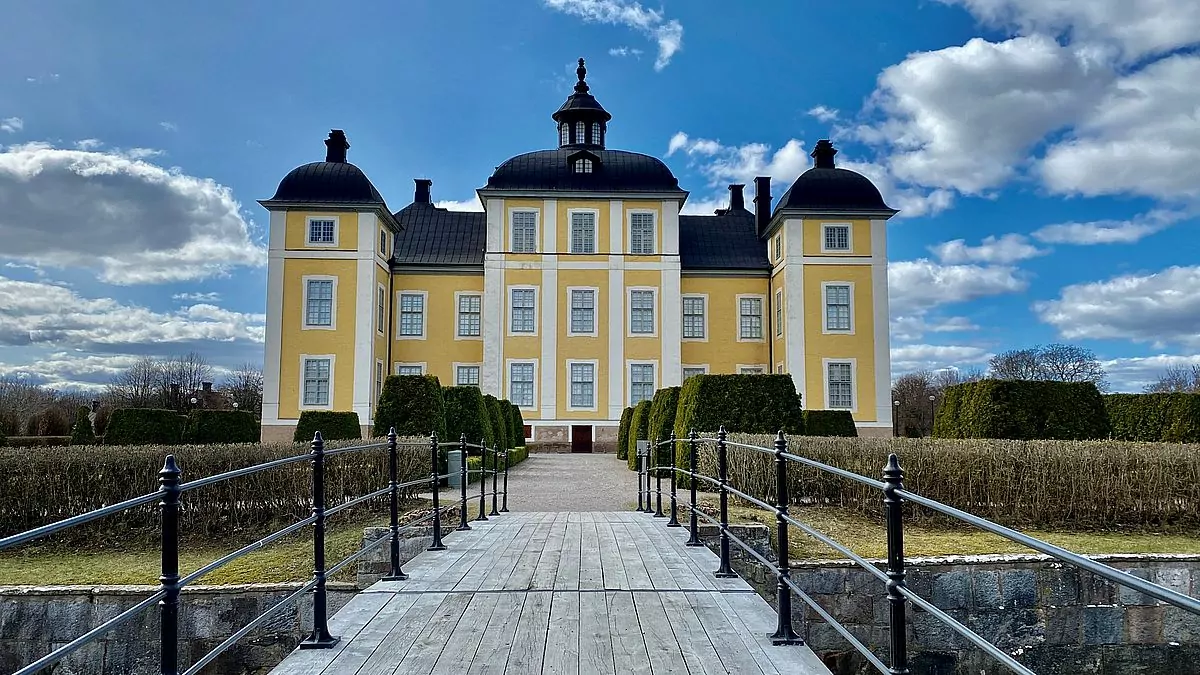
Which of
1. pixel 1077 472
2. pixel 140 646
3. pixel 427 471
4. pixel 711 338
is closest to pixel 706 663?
pixel 140 646

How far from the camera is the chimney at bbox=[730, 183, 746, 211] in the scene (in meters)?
38.3

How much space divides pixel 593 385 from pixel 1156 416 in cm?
1840

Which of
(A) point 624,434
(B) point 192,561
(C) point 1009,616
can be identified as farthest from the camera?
(A) point 624,434

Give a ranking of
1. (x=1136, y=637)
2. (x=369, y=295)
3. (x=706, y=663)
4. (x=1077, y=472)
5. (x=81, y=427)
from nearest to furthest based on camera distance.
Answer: (x=706, y=663) → (x=1136, y=637) → (x=1077, y=472) → (x=81, y=427) → (x=369, y=295)

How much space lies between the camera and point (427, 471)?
12.4m

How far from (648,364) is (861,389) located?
305 inches

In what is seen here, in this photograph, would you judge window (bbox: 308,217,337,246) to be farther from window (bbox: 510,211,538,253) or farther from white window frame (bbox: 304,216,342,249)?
window (bbox: 510,211,538,253)

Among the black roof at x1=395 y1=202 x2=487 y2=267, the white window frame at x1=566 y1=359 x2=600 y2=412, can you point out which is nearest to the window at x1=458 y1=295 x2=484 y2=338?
the black roof at x1=395 y1=202 x2=487 y2=267

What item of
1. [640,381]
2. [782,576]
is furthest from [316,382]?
[782,576]

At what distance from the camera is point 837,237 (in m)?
31.0

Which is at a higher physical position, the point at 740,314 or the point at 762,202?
the point at 762,202

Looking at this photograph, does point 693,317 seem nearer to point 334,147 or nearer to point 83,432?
point 334,147

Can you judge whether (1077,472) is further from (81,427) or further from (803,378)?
(81,427)

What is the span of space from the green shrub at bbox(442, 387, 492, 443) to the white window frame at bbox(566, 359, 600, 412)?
1304cm
